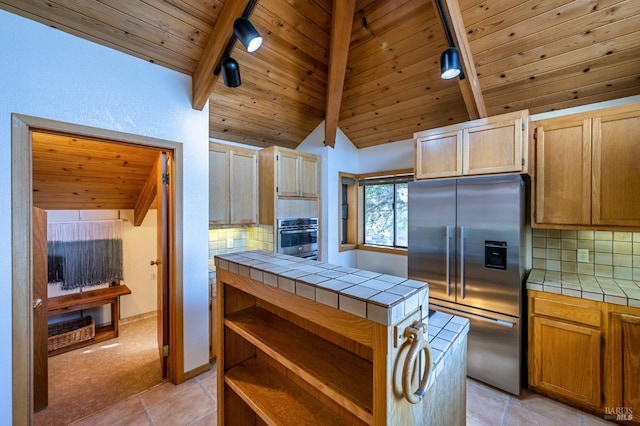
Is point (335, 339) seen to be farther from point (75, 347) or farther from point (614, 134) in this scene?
point (75, 347)

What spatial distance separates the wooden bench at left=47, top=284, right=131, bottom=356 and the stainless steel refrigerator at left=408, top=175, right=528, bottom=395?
3.59 m

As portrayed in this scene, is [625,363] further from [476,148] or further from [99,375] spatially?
[99,375]

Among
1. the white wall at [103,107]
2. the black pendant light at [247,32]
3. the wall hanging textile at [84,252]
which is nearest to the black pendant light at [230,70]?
the black pendant light at [247,32]

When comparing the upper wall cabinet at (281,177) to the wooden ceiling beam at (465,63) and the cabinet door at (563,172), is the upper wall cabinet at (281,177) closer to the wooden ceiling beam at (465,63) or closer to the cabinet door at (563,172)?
the wooden ceiling beam at (465,63)

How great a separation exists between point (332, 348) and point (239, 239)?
8.55ft

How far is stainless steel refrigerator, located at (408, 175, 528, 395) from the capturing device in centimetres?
218

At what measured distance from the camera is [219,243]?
3.31 m

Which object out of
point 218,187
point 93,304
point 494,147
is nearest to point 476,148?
point 494,147

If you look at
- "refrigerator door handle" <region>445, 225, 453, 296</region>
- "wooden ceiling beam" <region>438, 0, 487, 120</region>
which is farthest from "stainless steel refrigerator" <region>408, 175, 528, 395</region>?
"wooden ceiling beam" <region>438, 0, 487, 120</region>

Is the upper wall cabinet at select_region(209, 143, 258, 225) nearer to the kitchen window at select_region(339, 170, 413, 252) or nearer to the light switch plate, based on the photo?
the kitchen window at select_region(339, 170, 413, 252)

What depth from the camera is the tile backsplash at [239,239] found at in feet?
10.6

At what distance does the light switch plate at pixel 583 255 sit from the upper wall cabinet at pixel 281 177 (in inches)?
114

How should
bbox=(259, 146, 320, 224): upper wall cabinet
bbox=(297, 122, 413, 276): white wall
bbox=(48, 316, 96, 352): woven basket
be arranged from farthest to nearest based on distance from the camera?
bbox=(297, 122, 413, 276): white wall, bbox=(259, 146, 320, 224): upper wall cabinet, bbox=(48, 316, 96, 352): woven basket

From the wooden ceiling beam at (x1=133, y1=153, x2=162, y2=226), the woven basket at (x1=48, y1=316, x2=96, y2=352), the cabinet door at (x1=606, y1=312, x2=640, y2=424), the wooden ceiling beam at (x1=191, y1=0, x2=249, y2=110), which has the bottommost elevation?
the woven basket at (x1=48, y1=316, x2=96, y2=352)
